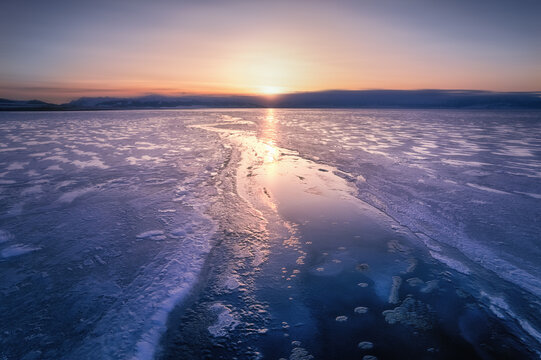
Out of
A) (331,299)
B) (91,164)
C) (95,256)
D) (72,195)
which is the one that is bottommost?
(331,299)

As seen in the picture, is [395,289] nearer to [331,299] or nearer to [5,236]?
[331,299]

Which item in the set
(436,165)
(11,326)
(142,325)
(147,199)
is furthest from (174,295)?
(436,165)

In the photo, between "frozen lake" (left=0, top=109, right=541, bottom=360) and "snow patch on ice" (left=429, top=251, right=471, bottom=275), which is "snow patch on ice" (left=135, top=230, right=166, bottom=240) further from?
"snow patch on ice" (left=429, top=251, right=471, bottom=275)

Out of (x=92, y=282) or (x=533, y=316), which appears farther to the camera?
(x=92, y=282)

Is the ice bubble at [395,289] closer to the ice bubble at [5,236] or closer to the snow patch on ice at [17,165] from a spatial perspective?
the ice bubble at [5,236]

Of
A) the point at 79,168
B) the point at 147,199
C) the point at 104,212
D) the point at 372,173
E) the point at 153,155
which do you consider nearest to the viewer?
the point at 104,212

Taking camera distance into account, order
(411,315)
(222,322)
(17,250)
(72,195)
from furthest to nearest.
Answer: (72,195) < (17,250) < (411,315) < (222,322)

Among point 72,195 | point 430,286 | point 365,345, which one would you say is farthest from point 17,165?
point 430,286

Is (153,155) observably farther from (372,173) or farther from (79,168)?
(372,173)

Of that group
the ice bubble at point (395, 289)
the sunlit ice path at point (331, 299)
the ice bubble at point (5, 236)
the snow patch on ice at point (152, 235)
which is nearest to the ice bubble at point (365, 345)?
the sunlit ice path at point (331, 299)
